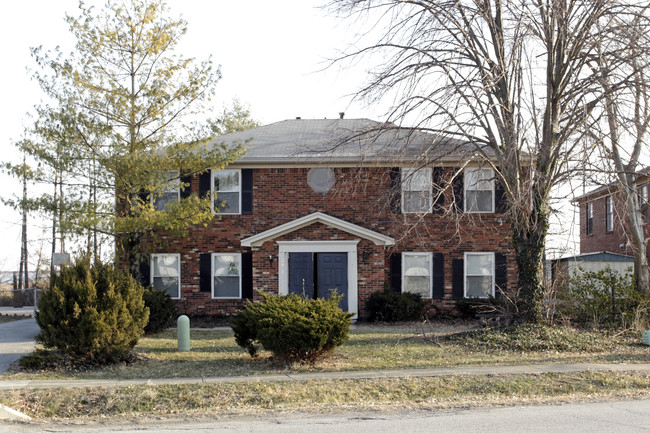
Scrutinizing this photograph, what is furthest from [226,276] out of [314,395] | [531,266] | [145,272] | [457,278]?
[314,395]

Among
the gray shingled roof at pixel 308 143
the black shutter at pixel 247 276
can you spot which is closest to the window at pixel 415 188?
the gray shingled roof at pixel 308 143

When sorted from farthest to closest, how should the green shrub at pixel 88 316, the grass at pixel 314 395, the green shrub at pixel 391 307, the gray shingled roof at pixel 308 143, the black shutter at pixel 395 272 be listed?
1. the black shutter at pixel 395 272
2. the green shrub at pixel 391 307
3. the gray shingled roof at pixel 308 143
4. the green shrub at pixel 88 316
5. the grass at pixel 314 395

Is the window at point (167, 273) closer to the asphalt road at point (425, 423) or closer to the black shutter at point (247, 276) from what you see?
the black shutter at point (247, 276)

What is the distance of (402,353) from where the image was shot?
13.1 m

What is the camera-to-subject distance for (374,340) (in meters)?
15.2

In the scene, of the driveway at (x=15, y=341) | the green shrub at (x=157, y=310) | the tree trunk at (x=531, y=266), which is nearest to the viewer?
the driveway at (x=15, y=341)

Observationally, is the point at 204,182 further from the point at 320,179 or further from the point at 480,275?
the point at 480,275

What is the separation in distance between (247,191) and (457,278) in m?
7.34

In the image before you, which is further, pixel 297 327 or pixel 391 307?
pixel 391 307

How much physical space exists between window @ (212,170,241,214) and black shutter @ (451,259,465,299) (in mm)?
7204

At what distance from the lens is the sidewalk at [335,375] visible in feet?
33.4

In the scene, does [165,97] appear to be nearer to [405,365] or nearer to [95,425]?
[405,365]

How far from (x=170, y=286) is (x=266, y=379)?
1104 centimetres

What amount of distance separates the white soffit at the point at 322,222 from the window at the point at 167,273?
2.73m
